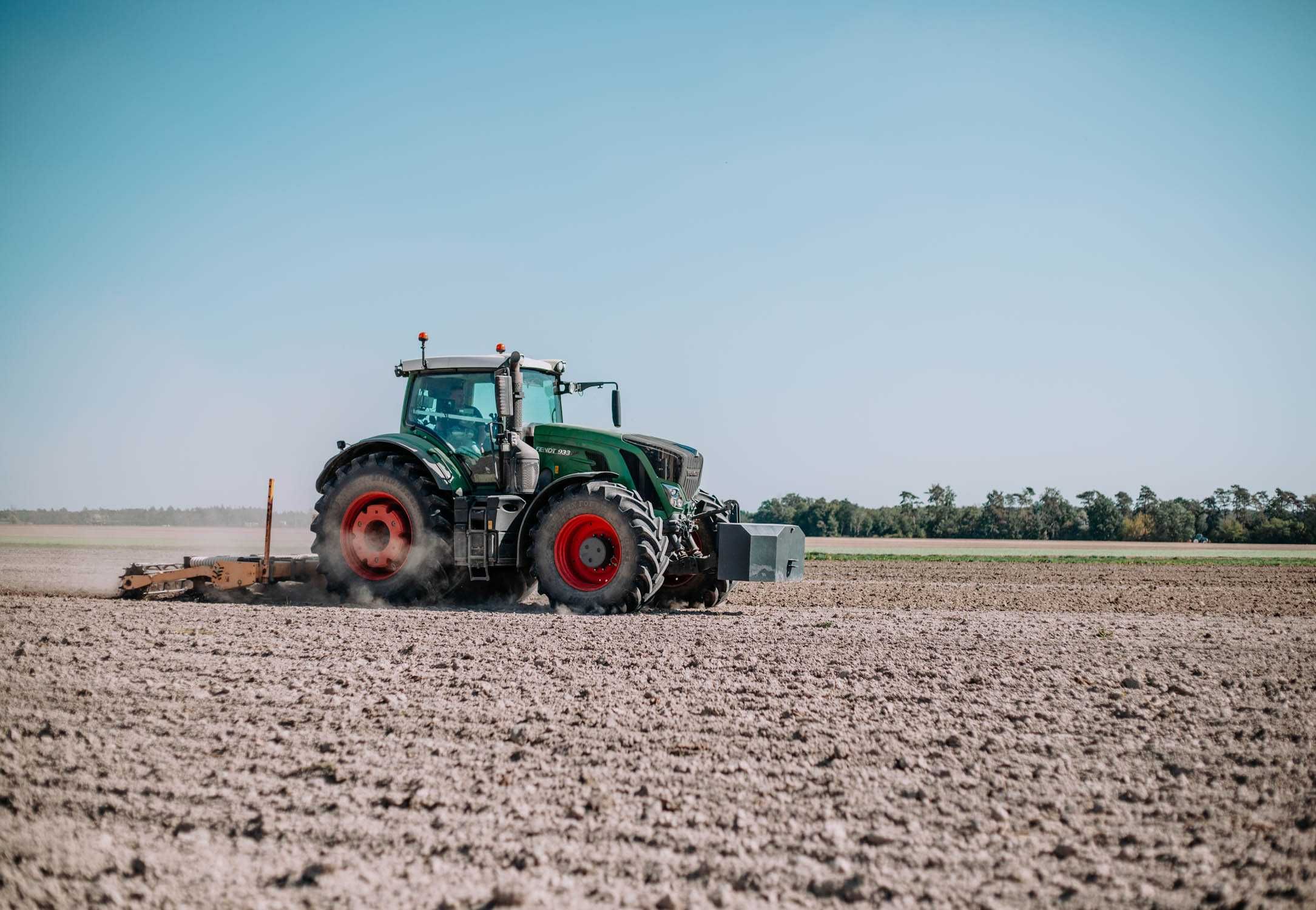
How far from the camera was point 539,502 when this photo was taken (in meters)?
10.1

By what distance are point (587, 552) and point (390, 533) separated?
7.35 ft

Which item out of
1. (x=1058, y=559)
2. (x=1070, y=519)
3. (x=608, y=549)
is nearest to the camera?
(x=608, y=549)

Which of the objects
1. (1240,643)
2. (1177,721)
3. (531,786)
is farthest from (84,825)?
(1240,643)

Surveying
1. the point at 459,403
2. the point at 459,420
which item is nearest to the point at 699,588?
the point at 459,420

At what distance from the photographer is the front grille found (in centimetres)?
1043

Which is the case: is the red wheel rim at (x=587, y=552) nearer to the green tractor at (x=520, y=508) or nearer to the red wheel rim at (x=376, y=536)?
the green tractor at (x=520, y=508)

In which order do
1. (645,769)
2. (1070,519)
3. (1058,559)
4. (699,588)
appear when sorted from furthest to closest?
(1070,519) < (1058,559) < (699,588) < (645,769)

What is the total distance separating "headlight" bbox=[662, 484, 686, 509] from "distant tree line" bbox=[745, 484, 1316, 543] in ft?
105

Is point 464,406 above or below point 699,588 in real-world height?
above

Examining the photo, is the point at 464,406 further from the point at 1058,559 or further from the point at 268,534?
the point at 1058,559

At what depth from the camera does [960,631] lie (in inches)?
356

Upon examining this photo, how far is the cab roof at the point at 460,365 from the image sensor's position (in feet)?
34.8

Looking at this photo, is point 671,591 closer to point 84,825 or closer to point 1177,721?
point 1177,721

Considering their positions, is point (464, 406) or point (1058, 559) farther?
point (1058, 559)
